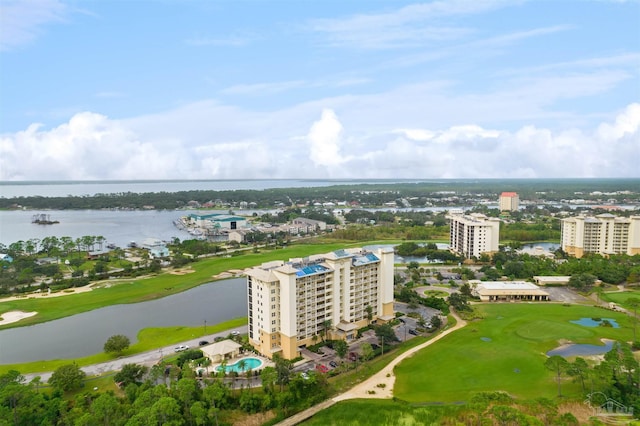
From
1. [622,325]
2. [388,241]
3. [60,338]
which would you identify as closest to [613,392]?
[622,325]

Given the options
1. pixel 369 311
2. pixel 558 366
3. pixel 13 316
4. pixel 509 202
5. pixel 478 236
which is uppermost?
pixel 509 202

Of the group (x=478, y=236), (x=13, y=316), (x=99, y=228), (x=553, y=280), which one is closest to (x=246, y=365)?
(x=13, y=316)

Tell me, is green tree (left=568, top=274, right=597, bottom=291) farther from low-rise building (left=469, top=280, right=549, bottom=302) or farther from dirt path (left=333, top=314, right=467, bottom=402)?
dirt path (left=333, top=314, right=467, bottom=402)

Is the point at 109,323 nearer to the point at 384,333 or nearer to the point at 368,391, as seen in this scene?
the point at 384,333

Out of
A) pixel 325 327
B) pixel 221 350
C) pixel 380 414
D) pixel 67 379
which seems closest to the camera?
pixel 380 414

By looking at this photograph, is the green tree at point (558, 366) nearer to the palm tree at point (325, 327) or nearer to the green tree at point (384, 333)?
the green tree at point (384, 333)
